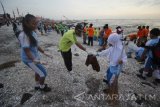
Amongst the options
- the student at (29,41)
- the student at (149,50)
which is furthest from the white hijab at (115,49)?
the student at (29,41)

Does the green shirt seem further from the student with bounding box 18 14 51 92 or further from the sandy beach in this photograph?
the sandy beach

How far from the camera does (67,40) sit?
4496 millimetres

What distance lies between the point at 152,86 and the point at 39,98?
4.29 meters

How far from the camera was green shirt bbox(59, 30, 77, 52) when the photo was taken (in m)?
4.18

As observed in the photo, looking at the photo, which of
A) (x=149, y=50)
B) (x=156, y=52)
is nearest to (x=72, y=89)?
(x=149, y=50)

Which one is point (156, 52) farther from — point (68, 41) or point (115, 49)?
point (68, 41)

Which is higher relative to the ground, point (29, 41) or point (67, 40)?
point (29, 41)

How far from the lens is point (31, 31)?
10.8 feet

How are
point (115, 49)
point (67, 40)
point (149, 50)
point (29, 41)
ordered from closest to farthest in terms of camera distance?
1. point (29, 41)
2. point (115, 49)
3. point (67, 40)
4. point (149, 50)

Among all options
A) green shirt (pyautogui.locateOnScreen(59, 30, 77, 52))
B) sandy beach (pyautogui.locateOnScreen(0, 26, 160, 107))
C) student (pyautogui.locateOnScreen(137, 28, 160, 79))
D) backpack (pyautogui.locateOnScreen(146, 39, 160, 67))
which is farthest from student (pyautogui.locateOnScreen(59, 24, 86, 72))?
backpack (pyautogui.locateOnScreen(146, 39, 160, 67))

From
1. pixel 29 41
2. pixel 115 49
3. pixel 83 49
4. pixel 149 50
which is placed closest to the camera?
pixel 29 41

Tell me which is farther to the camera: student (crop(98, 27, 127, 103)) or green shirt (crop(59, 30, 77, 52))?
green shirt (crop(59, 30, 77, 52))

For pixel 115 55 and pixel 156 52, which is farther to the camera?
pixel 156 52

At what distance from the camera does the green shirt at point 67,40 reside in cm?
418
